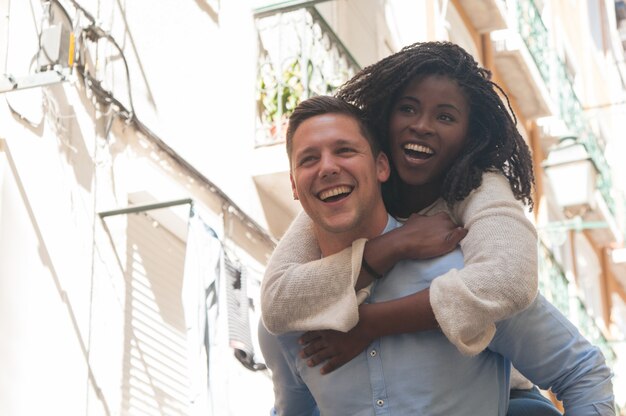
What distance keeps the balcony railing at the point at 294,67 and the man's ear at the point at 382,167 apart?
9.04 metres

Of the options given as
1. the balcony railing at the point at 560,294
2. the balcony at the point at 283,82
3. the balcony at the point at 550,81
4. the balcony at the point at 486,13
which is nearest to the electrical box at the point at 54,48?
the balcony at the point at 283,82

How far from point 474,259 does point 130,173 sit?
23.1 feet

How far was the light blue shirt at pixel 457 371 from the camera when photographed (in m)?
3.34

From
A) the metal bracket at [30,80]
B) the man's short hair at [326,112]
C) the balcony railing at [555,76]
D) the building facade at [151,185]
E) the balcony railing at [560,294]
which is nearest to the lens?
the man's short hair at [326,112]

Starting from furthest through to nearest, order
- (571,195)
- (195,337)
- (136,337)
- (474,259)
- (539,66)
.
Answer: (539,66) → (571,195) → (136,337) → (195,337) → (474,259)

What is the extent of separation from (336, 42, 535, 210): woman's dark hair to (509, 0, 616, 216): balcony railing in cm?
1669

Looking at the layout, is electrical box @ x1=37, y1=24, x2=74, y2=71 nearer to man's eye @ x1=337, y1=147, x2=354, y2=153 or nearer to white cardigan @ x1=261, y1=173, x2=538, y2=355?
white cardigan @ x1=261, y1=173, x2=538, y2=355

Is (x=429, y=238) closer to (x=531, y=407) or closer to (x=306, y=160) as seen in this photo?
(x=306, y=160)

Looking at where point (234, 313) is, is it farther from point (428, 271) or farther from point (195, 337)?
point (428, 271)

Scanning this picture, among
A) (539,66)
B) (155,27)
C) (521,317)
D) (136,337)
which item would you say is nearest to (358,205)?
(521,317)

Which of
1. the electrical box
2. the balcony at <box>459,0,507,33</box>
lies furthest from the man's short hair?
the balcony at <box>459,0,507,33</box>

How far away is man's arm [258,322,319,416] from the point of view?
3645mm

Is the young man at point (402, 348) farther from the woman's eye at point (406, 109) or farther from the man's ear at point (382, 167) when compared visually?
the woman's eye at point (406, 109)

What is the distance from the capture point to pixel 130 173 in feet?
33.1
